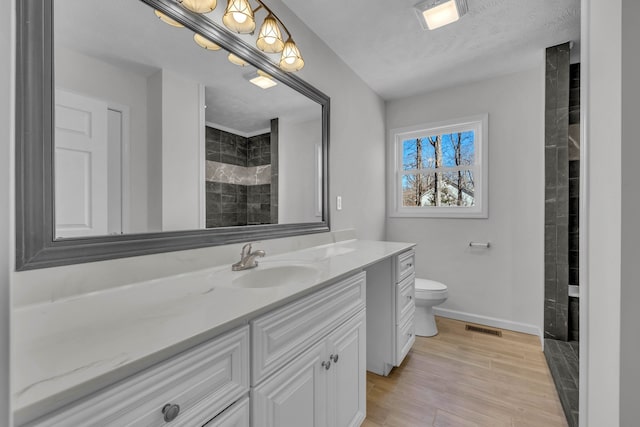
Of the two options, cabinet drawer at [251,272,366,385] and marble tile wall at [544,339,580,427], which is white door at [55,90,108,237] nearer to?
cabinet drawer at [251,272,366,385]

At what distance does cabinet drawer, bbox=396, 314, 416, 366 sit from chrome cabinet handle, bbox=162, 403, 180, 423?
1.54m

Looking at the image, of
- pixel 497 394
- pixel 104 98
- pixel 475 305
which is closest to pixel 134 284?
pixel 104 98

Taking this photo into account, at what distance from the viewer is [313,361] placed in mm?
992

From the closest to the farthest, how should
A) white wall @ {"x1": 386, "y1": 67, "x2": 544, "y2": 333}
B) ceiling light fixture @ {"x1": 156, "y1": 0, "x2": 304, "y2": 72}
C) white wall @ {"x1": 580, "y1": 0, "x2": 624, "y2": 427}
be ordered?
white wall @ {"x1": 580, "y1": 0, "x2": 624, "y2": 427} < ceiling light fixture @ {"x1": 156, "y1": 0, "x2": 304, "y2": 72} < white wall @ {"x1": 386, "y1": 67, "x2": 544, "y2": 333}

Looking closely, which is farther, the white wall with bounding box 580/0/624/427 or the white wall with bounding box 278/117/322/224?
the white wall with bounding box 278/117/322/224

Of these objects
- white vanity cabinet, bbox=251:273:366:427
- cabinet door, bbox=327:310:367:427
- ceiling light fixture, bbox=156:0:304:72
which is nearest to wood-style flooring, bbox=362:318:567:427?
cabinet door, bbox=327:310:367:427

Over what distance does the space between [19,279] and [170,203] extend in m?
0.49

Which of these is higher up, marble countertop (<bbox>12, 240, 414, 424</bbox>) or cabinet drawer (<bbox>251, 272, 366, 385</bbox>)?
marble countertop (<bbox>12, 240, 414, 424</bbox>)

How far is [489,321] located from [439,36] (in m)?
2.53

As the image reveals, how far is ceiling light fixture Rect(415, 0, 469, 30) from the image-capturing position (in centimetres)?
165

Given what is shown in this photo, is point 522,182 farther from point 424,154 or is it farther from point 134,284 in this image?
point 134,284

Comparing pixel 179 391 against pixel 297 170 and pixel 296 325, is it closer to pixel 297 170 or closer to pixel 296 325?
A: pixel 296 325

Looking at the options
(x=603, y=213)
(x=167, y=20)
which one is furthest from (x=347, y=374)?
(x=167, y=20)

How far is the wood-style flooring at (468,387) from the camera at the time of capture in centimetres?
148
